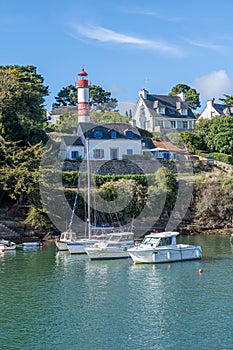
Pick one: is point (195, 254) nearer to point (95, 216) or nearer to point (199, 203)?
point (95, 216)

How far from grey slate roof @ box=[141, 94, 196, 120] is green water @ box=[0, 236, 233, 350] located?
49508mm

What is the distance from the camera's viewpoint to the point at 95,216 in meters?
60.8

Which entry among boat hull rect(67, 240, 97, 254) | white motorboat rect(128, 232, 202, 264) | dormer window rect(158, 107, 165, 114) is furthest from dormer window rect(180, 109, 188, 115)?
white motorboat rect(128, 232, 202, 264)

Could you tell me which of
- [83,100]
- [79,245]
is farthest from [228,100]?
[79,245]

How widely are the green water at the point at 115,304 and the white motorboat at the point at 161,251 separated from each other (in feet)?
2.25

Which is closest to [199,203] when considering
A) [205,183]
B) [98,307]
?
[205,183]

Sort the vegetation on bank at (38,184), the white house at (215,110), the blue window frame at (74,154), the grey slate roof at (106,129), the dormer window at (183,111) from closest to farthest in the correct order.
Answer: the vegetation on bank at (38,184), the blue window frame at (74,154), the grey slate roof at (106,129), the dormer window at (183,111), the white house at (215,110)

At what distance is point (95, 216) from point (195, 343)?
37435mm

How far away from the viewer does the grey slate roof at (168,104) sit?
9201 centimetres

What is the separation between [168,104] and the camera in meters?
94.6

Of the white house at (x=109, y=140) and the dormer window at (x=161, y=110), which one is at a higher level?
the dormer window at (x=161, y=110)

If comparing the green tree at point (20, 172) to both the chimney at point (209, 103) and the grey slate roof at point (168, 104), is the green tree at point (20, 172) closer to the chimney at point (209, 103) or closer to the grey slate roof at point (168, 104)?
the grey slate roof at point (168, 104)

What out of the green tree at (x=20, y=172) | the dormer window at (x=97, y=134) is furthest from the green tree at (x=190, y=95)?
the green tree at (x=20, y=172)

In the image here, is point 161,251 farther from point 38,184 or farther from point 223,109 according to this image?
point 223,109
